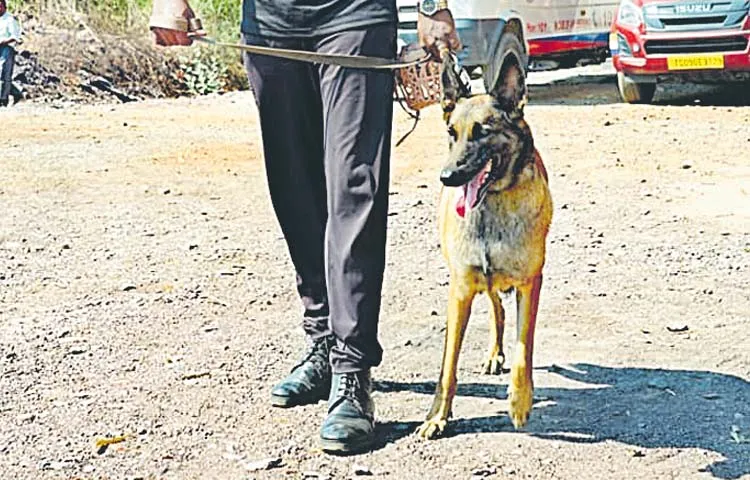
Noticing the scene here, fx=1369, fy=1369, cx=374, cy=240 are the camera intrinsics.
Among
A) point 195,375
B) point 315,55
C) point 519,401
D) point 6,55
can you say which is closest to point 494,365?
point 519,401

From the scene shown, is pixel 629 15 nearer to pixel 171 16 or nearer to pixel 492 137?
pixel 171 16

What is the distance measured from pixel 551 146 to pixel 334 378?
25.4 ft

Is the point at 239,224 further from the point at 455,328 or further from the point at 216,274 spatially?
the point at 455,328

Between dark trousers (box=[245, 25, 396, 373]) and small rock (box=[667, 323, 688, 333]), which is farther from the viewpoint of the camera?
small rock (box=[667, 323, 688, 333])

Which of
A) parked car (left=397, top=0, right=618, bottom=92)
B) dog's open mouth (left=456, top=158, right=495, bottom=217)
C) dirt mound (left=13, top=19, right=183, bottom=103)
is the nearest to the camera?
dog's open mouth (left=456, top=158, right=495, bottom=217)

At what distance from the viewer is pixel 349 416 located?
4.87 metres

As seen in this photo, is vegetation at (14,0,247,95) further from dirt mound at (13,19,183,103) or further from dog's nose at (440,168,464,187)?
dog's nose at (440,168,464,187)

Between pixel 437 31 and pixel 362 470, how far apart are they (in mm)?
1612

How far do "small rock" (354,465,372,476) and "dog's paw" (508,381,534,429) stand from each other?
0.57 meters

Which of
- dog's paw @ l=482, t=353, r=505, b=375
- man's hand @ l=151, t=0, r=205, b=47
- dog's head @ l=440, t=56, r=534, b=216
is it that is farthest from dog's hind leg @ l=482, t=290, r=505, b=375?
man's hand @ l=151, t=0, r=205, b=47

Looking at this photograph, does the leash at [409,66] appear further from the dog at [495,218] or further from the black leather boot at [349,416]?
the black leather boot at [349,416]

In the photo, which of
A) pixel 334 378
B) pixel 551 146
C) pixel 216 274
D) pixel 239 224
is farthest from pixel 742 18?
pixel 334 378

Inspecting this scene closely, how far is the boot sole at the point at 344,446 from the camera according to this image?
188 inches

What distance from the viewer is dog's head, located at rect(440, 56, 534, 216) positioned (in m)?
4.62
